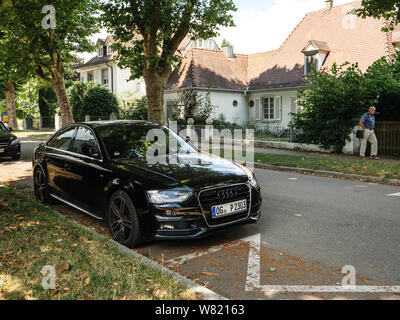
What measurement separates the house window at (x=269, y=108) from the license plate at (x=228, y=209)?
2548 centimetres

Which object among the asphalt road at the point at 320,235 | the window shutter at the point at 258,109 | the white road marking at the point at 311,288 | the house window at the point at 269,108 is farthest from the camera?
the window shutter at the point at 258,109

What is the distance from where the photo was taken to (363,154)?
15430 mm

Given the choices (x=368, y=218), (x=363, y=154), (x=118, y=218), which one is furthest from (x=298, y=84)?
(x=118, y=218)

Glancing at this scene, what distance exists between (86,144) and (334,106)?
1296 cm

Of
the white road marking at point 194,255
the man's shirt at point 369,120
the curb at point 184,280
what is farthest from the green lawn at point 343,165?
the curb at point 184,280

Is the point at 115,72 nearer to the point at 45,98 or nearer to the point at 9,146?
the point at 45,98

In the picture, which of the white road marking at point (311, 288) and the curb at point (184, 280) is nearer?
the curb at point (184, 280)

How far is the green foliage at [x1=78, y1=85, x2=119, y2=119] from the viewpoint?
35.3 meters

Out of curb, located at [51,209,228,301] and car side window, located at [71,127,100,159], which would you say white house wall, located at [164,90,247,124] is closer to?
car side window, located at [71,127,100,159]

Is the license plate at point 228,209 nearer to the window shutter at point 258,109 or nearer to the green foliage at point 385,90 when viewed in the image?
the green foliage at point 385,90

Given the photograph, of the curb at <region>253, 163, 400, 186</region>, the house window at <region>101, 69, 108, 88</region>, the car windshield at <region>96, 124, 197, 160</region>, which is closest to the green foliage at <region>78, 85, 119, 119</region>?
the house window at <region>101, 69, 108, 88</region>

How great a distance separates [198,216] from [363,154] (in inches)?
481

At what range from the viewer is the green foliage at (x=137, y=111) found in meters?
30.8
